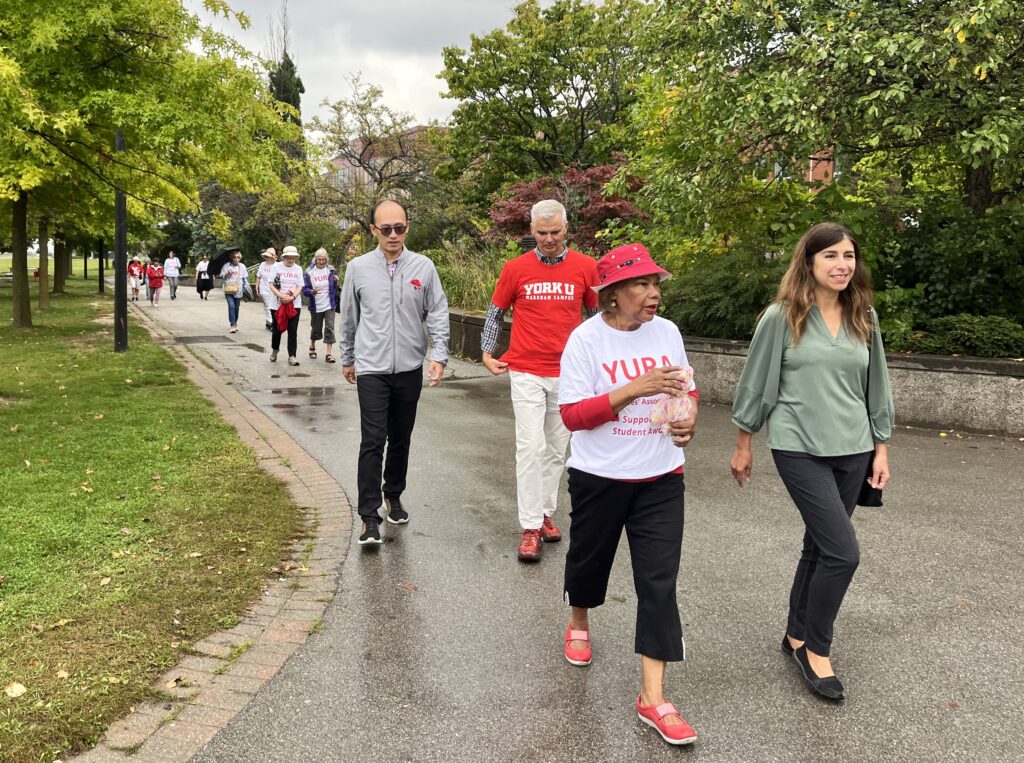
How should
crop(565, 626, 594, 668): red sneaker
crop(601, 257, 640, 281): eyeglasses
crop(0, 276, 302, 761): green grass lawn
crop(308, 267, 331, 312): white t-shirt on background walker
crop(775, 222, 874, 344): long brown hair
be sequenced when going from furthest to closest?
crop(308, 267, 331, 312): white t-shirt on background walker < crop(565, 626, 594, 668): red sneaker < crop(775, 222, 874, 344): long brown hair < crop(0, 276, 302, 761): green grass lawn < crop(601, 257, 640, 281): eyeglasses

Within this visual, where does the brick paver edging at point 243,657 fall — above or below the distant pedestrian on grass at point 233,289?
below

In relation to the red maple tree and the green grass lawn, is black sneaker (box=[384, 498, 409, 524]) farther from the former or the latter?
the red maple tree

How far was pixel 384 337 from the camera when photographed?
5.14 metres

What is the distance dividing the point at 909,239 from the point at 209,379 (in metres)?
9.10

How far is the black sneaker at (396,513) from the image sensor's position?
557 centimetres

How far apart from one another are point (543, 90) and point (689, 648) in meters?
26.6

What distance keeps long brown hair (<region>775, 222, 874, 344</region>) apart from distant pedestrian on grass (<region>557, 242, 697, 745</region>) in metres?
0.53

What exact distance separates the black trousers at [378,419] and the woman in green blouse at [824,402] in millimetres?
2383

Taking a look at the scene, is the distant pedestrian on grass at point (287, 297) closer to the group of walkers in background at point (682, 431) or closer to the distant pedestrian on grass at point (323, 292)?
the distant pedestrian on grass at point (323, 292)

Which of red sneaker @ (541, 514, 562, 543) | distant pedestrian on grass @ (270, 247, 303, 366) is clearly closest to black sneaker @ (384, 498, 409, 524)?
red sneaker @ (541, 514, 562, 543)

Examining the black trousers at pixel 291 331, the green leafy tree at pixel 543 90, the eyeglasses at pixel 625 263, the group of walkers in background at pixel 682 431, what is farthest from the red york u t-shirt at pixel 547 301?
the green leafy tree at pixel 543 90

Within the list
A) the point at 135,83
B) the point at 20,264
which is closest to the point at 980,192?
the point at 135,83

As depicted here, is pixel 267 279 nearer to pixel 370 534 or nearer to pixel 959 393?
pixel 370 534

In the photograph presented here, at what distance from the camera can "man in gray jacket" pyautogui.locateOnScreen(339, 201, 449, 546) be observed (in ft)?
16.8
